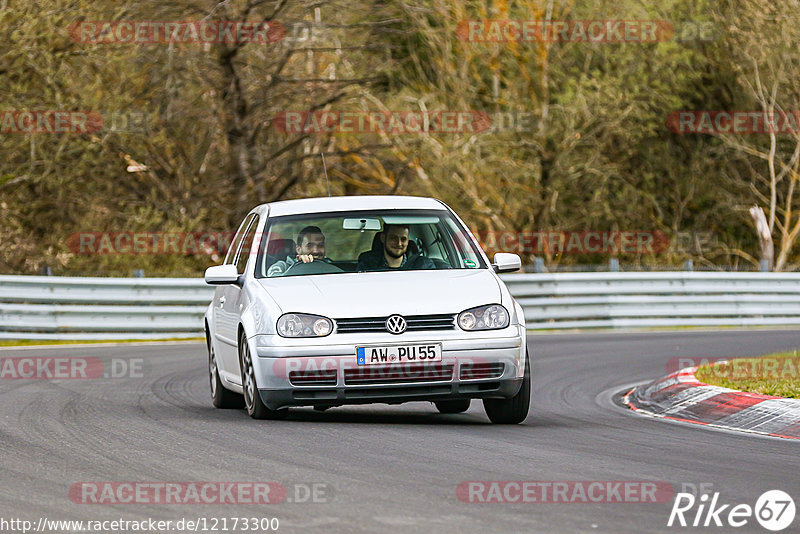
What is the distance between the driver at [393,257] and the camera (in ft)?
34.6

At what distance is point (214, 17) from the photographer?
989 inches

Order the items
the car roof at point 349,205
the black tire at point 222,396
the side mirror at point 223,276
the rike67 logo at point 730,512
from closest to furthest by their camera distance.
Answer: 1. the rike67 logo at point 730,512
2. the side mirror at point 223,276
3. the car roof at point 349,205
4. the black tire at point 222,396

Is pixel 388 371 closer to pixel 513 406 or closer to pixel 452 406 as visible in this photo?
pixel 513 406

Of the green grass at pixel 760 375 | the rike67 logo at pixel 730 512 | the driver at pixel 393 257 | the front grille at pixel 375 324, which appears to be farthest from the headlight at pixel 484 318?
the rike67 logo at pixel 730 512

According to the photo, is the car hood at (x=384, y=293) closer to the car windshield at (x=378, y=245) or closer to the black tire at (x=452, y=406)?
the car windshield at (x=378, y=245)

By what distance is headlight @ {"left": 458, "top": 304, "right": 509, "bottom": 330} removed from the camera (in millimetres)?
9547

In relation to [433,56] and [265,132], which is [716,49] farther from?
[265,132]

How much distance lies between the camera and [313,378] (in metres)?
9.55

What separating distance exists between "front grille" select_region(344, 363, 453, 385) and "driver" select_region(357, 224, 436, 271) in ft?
4.11

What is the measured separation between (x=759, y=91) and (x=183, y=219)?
14.8 m

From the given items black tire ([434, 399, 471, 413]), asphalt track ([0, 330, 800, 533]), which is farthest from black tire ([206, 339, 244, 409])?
black tire ([434, 399, 471, 413])

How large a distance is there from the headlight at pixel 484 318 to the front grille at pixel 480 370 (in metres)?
0.25

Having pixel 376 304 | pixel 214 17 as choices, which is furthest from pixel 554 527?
pixel 214 17

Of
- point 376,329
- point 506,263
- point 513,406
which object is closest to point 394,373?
point 376,329
